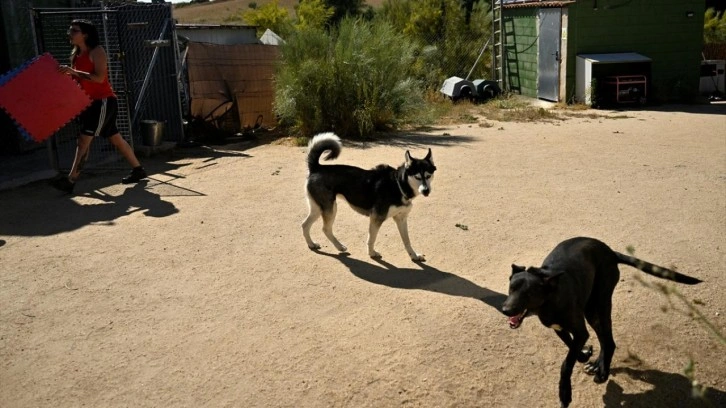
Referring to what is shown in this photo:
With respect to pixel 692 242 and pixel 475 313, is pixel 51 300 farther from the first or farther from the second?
pixel 692 242

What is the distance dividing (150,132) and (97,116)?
281 centimetres

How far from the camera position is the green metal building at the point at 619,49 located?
18703 millimetres

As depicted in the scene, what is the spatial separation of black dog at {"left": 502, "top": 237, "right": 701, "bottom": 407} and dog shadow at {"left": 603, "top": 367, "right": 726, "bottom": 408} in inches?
6.0

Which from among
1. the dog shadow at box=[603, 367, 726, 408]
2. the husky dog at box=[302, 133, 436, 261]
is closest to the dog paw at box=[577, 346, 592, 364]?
the dog shadow at box=[603, 367, 726, 408]

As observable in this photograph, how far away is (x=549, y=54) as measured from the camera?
2014 centimetres

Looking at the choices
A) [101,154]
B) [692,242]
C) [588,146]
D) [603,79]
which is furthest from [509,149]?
[603,79]

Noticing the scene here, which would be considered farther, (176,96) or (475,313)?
(176,96)

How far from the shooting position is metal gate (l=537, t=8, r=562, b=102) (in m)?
19.6

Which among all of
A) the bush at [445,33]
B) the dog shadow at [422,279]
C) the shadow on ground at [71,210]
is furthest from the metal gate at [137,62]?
the bush at [445,33]

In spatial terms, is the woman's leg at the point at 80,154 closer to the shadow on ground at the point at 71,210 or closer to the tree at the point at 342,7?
the shadow on ground at the point at 71,210

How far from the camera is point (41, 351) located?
197 inches

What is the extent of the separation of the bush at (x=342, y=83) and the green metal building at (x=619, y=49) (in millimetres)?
6869

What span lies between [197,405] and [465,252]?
331 cm

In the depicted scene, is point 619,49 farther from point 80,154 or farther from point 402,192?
point 402,192
